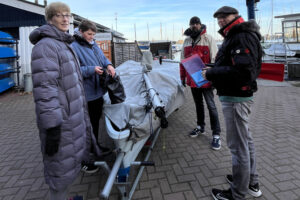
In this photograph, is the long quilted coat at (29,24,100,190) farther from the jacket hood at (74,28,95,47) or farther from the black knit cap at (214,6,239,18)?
the black knit cap at (214,6,239,18)

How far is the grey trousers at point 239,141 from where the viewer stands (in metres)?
1.96

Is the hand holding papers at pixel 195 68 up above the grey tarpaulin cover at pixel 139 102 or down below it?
above

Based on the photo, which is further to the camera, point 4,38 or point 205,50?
point 4,38

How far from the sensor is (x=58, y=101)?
1.60 m

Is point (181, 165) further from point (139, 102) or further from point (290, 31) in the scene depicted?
point (290, 31)

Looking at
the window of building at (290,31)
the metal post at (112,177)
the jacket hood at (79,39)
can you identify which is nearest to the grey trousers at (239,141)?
the metal post at (112,177)

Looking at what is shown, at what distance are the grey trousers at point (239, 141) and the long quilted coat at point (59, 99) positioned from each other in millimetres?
1444

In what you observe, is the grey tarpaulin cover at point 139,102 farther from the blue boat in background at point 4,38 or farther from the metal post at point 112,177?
the blue boat in background at point 4,38

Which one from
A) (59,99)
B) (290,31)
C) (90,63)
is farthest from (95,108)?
(290,31)

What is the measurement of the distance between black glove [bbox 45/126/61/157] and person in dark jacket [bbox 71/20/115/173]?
37.3 inches

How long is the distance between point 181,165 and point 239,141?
4.03 ft

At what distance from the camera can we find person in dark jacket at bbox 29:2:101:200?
1.53 meters

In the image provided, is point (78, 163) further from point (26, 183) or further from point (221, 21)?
point (221, 21)

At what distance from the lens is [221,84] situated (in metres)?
2.00
